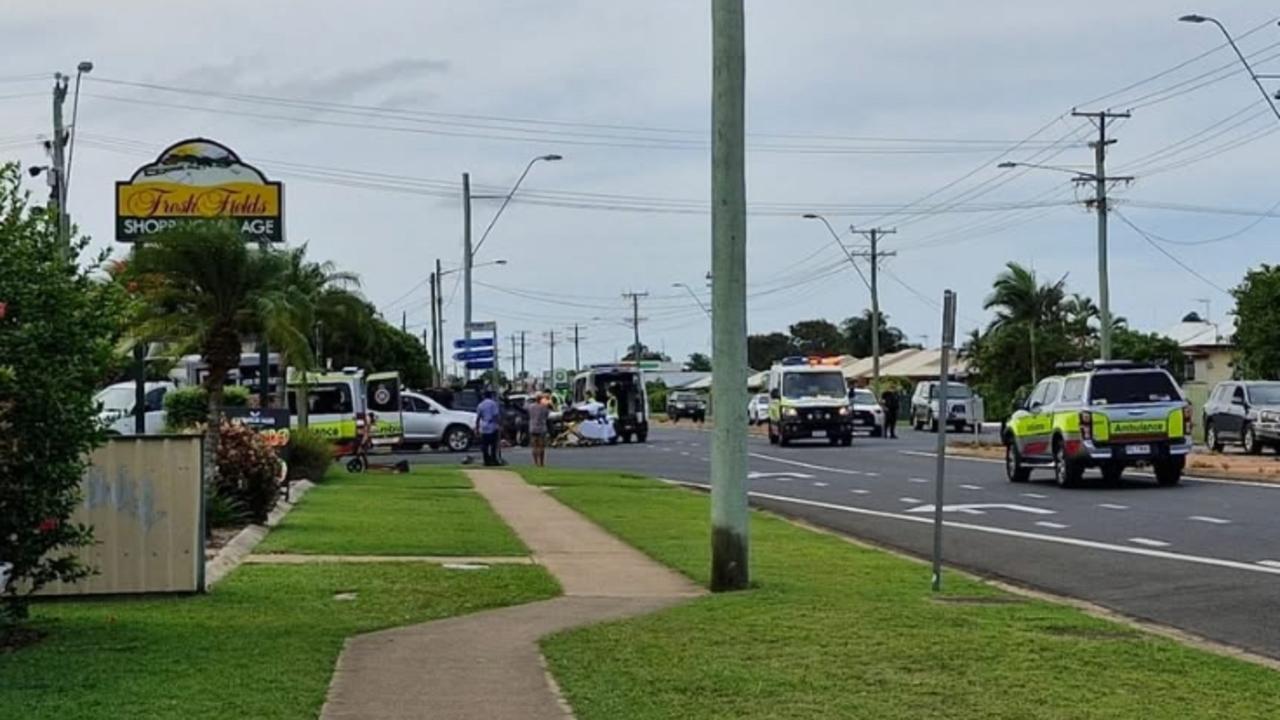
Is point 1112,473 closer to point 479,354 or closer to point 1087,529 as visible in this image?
point 1087,529

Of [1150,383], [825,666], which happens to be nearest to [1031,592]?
[825,666]

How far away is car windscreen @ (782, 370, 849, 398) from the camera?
48.2 metres

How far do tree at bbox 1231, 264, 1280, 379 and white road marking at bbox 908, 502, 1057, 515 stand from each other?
2823 cm

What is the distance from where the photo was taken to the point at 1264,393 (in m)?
38.0

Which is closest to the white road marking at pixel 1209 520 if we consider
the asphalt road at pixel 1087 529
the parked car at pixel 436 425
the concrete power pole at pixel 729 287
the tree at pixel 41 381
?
the asphalt road at pixel 1087 529

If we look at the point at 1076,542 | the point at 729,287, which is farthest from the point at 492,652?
the point at 1076,542

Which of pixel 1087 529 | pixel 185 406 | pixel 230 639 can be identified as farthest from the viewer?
pixel 185 406

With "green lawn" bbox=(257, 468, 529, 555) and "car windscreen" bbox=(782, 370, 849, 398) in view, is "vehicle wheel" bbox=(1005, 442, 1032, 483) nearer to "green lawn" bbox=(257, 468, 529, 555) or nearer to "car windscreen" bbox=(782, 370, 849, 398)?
"green lawn" bbox=(257, 468, 529, 555)

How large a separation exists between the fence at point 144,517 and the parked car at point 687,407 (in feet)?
247

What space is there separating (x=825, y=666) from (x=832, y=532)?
1115cm

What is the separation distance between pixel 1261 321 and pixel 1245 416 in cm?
1238

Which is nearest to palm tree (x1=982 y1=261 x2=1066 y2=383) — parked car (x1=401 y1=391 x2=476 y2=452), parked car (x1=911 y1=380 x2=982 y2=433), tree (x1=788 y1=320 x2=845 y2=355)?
parked car (x1=911 y1=380 x2=982 y2=433)

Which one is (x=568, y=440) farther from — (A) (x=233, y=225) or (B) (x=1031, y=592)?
(B) (x=1031, y=592)

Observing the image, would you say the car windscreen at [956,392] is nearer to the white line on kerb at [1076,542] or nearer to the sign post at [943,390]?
the white line on kerb at [1076,542]
